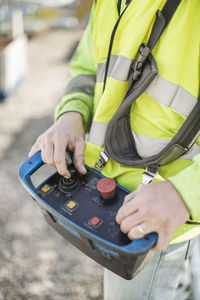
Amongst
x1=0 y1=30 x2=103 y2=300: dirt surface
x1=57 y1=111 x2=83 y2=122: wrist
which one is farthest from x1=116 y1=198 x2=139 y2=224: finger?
x1=0 y1=30 x2=103 y2=300: dirt surface

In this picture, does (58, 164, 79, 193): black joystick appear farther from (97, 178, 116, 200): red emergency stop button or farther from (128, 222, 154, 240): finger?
(128, 222, 154, 240): finger

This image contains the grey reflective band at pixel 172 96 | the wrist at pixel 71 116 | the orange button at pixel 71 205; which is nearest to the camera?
the grey reflective band at pixel 172 96

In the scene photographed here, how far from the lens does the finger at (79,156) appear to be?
100cm

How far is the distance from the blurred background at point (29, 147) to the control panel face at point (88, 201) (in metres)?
0.99

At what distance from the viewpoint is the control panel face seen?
Answer: 839mm

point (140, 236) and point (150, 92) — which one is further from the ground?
point (150, 92)

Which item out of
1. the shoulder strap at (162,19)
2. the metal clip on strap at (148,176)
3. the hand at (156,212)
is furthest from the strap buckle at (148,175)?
the shoulder strap at (162,19)

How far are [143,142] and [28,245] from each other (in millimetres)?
1486

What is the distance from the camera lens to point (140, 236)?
28.4 inches

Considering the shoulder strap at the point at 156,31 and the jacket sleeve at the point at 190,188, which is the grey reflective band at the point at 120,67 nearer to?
the shoulder strap at the point at 156,31

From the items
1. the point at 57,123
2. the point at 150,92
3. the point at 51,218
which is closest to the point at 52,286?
the point at 51,218

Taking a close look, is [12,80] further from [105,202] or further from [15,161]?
[105,202]

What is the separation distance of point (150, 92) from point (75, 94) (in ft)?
1.27

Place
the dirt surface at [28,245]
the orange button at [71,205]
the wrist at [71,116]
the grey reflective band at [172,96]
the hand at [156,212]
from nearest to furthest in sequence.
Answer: the hand at [156,212] → the grey reflective band at [172,96] → the orange button at [71,205] → the wrist at [71,116] → the dirt surface at [28,245]
